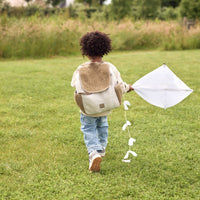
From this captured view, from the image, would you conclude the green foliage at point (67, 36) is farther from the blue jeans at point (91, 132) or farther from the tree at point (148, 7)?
the tree at point (148, 7)

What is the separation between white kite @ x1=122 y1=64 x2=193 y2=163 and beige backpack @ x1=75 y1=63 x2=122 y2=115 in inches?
12.0

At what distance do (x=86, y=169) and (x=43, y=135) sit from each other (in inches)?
42.8

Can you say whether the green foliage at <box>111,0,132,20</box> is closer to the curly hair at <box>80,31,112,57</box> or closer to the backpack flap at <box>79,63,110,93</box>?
the curly hair at <box>80,31,112,57</box>

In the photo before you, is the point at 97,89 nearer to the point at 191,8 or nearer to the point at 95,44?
the point at 95,44

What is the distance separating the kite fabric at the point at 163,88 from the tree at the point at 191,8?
1385cm

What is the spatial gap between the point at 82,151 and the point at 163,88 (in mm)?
1138

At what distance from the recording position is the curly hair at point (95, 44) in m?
2.87

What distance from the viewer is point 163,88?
10.1 ft

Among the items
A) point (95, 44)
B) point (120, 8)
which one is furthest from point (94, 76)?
point (120, 8)

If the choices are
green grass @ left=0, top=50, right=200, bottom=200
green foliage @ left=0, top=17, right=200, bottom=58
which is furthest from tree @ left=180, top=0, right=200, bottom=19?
green grass @ left=0, top=50, right=200, bottom=200

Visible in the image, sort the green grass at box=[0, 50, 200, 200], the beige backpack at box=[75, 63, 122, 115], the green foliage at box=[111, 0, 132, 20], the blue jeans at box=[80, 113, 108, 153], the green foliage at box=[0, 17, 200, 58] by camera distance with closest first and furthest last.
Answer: the green grass at box=[0, 50, 200, 200], the beige backpack at box=[75, 63, 122, 115], the blue jeans at box=[80, 113, 108, 153], the green foliage at box=[0, 17, 200, 58], the green foliage at box=[111, 0, 132, 20]

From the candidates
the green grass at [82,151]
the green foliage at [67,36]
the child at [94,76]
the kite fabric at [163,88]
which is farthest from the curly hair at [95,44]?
the green foliage at [67,36]

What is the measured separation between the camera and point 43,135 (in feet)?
12.8

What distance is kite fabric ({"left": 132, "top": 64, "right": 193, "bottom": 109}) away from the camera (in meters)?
3.05
